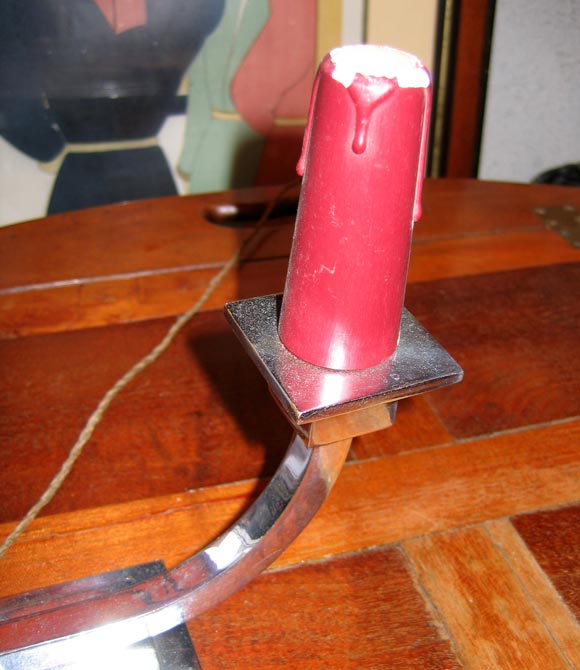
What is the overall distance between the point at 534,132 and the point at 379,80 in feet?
5.38

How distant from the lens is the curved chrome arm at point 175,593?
427 millimetres

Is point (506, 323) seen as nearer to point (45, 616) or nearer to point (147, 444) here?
point (147, 444)

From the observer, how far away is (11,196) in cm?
156

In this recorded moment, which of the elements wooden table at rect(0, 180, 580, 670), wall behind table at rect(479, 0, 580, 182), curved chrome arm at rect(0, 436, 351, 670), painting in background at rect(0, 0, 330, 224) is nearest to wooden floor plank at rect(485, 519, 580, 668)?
wooden table at rect(0, 180, 580, 670)

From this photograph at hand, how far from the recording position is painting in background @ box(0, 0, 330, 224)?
4.80ft

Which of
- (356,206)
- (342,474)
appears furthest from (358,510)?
(356,206)

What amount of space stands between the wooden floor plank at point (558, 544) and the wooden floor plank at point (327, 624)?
91 mm

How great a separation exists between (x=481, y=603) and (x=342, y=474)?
14cm

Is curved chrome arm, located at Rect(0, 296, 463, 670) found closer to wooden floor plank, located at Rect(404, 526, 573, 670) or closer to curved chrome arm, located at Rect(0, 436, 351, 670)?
curved chrome arm, located at Rect(0, 436, 351, 670)

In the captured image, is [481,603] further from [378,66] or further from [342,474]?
[378,66]

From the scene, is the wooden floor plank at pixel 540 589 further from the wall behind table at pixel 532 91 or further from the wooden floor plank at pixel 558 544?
the wall behind table at pixel 532 91

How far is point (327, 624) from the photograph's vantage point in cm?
45

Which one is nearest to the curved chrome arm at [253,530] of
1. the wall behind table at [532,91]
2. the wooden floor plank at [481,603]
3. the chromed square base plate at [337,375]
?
the chromed square base plate at [337,375]

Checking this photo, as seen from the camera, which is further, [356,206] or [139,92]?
[139,92]
